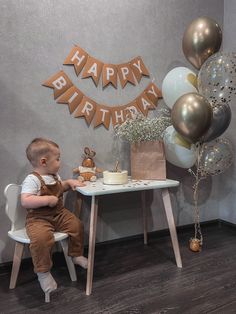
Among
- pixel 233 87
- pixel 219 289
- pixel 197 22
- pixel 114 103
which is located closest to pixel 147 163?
pixel 114 103

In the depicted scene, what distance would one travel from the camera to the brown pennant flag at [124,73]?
7.72 ft

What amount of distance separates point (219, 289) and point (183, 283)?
8.1 inches

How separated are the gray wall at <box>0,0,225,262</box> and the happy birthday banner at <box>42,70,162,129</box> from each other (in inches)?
1.5

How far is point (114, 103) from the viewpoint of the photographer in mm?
2359

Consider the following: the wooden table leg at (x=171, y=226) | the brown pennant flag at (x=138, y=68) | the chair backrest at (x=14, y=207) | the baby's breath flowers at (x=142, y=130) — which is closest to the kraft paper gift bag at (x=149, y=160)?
the baby's breath flowers at (x=142, y=130)

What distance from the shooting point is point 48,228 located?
174 cm

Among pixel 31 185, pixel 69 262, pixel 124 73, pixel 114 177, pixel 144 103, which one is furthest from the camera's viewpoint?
pixel 144 103

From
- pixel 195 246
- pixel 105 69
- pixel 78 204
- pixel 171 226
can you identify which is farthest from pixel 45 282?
pixel 105 69

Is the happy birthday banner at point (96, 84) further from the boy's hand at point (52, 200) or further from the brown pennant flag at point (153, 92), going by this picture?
the boy's hand at point (52, 200)

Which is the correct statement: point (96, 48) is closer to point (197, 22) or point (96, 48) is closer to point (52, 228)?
point (197, 22)

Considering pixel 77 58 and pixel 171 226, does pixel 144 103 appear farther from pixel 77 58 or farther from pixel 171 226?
pixel 171 226

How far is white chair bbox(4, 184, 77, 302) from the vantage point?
1782 mm

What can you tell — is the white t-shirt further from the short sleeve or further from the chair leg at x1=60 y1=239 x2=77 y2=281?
the chair leg at x1=60 y1=239 x2=77 y2=281

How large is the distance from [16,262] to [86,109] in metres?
1.10
